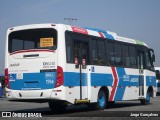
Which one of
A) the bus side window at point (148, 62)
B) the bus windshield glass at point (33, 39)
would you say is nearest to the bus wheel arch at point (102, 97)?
the bus windshield glass at point (33, 39)

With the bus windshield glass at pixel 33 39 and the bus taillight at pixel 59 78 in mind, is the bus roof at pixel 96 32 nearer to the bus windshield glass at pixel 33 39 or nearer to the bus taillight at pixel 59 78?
the bus windshield glass at pixel 33 39

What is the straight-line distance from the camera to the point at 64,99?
53.3 feet

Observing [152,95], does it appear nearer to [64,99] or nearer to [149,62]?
[149,62]

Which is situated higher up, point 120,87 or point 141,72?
point 141,72

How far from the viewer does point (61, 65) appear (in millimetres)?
16375

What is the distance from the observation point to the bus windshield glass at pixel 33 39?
1675cm

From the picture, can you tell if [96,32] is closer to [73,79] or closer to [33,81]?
[73,79]

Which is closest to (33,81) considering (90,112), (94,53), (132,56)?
(90,112)

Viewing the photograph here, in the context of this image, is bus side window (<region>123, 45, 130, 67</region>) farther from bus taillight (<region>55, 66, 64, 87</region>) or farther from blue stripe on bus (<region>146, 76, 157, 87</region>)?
bus taillight (<region>55, 66, 64, 87</region>)

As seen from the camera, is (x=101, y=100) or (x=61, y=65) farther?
(x=101, y=100)

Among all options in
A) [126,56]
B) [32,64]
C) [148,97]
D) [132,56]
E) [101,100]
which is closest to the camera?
[32,64]

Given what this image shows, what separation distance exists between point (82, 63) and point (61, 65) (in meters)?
1.72

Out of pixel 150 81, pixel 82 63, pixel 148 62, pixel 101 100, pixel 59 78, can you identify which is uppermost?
pixel 148 62

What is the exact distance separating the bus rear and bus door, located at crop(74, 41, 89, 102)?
126 centimetres
